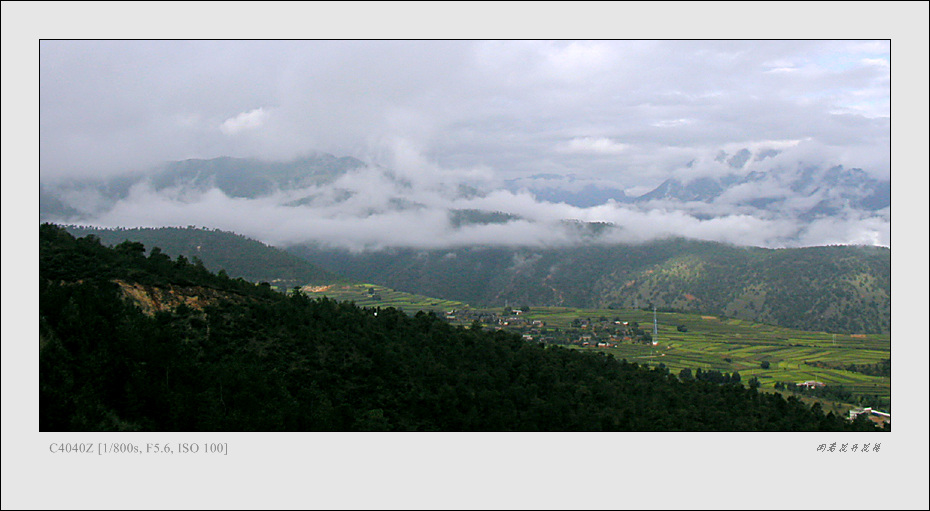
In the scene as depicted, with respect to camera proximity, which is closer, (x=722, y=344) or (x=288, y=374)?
(x=288, y=374)

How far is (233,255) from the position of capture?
121438 mm

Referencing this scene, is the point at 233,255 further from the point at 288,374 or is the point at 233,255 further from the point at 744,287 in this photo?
the point at 744,287

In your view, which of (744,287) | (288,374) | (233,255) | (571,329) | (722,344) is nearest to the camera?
(288,374)

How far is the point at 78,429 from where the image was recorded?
13664 millimetres

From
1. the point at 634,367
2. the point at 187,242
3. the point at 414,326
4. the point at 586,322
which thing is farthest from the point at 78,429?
the point at 187,242

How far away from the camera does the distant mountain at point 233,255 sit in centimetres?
11219

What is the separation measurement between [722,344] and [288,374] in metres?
79.2

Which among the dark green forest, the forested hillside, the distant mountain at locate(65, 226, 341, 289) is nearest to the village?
the distant mountain at locate(65, 226, 341, 289)

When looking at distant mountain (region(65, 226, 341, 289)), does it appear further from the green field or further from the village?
the village

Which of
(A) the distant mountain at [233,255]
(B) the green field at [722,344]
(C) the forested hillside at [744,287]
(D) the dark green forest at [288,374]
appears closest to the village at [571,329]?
(B) the green field at [722,344]

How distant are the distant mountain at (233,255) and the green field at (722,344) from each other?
8.94 metres

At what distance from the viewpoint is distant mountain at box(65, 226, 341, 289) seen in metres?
112

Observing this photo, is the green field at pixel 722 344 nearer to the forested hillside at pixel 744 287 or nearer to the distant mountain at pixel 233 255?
the distant mountain at pixel 233 255

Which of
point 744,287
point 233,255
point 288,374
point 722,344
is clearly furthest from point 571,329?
point 744,287
